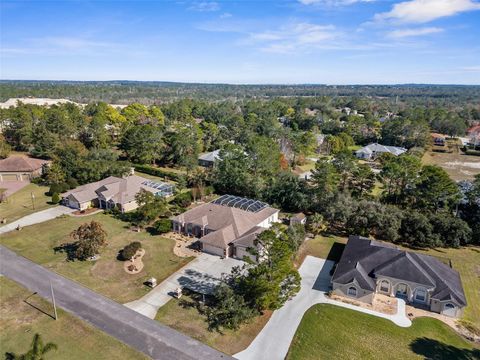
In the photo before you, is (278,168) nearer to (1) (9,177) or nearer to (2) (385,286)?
(2) (385,286)

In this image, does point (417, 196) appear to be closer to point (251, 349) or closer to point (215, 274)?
point (215, 274)

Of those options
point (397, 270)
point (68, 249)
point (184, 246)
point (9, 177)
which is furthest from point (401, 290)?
point (9, 177)

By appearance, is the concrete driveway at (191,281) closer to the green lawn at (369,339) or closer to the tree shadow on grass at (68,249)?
the green lawn at (369,339)

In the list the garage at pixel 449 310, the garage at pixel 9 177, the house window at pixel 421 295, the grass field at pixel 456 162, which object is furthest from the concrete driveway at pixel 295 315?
the garage at pixel 9 177

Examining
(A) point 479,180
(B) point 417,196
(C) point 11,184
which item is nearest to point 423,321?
(B) point 417,196

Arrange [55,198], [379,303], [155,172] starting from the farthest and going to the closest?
1. [155,172]
2. [55,198]
3. [379,303]

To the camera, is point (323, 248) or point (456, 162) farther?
point (456, 162)

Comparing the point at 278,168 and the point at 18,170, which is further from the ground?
the point at 278,168
